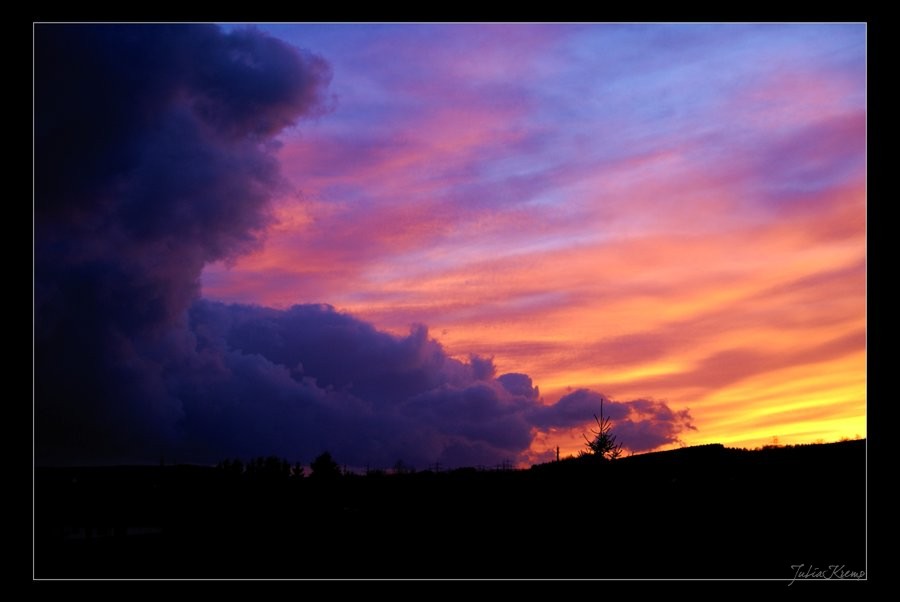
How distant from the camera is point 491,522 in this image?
2856 cm

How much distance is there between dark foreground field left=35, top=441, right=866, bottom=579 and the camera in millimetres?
23672

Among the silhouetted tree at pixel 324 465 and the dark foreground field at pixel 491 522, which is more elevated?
the dark foreground field at pixel 491 522

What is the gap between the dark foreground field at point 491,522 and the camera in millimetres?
23672

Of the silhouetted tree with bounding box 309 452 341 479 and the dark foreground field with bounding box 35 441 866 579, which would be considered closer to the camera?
the dark foreground field with bounding box 35 441 866 579

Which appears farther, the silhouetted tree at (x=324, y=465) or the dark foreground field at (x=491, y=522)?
the silhouetted tree at (x=324, y=465)

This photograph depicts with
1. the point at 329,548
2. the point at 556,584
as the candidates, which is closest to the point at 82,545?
the point at 329,548

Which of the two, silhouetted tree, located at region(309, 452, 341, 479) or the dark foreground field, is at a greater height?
the dark foreground field

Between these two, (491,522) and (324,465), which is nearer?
(491,522)

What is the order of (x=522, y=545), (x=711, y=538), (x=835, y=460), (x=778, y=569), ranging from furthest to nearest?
(x=835, y=460) < (x=522, y=545) < (x=711, y=538) < (x=778, y=569)

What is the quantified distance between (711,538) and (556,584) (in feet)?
39.1
